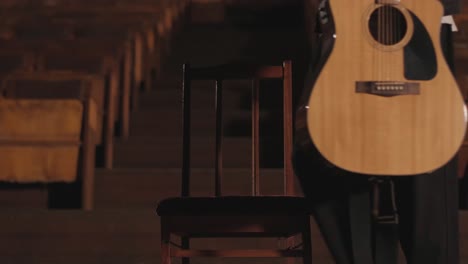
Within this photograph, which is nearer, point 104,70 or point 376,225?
point 376,225

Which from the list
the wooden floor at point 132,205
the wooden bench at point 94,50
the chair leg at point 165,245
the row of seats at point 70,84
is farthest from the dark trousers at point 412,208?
the wooden bench at point 94,50

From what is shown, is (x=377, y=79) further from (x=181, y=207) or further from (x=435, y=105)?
(x=181, y=207)

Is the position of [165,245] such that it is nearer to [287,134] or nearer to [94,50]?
[287,134]

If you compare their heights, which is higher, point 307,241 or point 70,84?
point 70,84

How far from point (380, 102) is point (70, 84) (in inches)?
26.9

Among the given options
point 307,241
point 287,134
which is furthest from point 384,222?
point 287,134

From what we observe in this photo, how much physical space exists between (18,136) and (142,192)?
19 cm

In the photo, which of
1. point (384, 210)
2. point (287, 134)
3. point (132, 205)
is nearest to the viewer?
point (384, 210)

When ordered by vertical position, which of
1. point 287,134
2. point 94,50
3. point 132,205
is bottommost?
point 132,205

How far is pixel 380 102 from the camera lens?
504 mm

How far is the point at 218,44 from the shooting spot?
185cm

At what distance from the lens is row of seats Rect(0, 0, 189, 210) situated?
3.33ft

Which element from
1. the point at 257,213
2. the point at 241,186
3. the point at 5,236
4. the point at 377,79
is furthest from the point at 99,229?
the point at 377,79

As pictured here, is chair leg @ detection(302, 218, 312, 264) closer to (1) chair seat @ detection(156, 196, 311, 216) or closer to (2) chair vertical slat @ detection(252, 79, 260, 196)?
(1) chair seat @ detection(156, 196, 311, 216)
